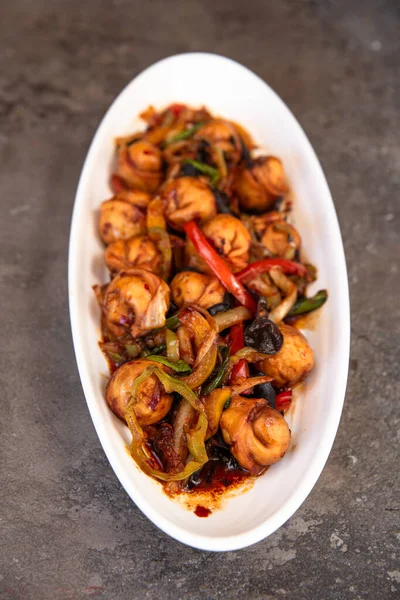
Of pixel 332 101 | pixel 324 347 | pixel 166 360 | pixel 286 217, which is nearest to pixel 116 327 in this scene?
pixel 166 360

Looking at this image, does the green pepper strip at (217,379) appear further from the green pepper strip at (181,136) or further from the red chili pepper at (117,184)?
the green pepper strip at (181,136)

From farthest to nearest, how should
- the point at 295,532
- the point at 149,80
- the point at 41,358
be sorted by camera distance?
the point at 149,80, the point at 41,358, the point at 295,532

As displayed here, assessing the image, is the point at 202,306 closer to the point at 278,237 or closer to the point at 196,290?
the point at 196,290

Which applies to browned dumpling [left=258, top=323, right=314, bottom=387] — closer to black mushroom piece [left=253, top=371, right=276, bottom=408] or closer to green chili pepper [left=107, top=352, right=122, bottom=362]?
black mushroom piece [left=253, top=371, right=276, bottom=408]

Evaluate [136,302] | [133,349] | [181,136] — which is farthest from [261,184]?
[133,349]

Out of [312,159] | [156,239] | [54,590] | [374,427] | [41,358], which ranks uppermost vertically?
[312,159]

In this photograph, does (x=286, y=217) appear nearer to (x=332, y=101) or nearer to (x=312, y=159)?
(x=312, y=159)

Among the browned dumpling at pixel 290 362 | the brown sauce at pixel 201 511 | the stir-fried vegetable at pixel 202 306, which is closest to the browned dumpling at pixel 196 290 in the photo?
the stir-fried vegetable at pixel 202 306
